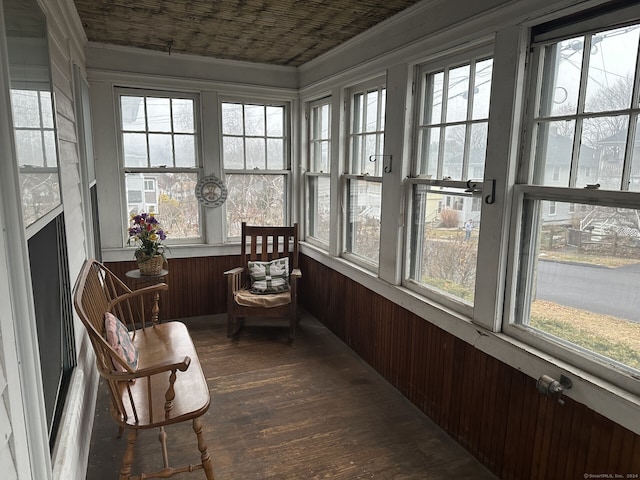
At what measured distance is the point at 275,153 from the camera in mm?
4285

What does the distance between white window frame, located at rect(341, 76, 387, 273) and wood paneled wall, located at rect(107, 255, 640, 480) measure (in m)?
0.22

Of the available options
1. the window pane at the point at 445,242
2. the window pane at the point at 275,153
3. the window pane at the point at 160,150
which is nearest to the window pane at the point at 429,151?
the window pane at the point at 445,242

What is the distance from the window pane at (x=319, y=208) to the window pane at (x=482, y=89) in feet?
5.93

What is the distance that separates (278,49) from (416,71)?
1.46 metres

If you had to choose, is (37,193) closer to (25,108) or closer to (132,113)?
(25,108)

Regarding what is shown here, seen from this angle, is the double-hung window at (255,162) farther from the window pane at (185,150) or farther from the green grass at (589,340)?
the green grass at (589,340)

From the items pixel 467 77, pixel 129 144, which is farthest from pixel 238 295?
pixel 467 77

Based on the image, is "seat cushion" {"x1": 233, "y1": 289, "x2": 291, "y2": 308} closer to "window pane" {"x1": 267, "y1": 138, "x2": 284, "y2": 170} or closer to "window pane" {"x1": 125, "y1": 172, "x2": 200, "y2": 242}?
"window pane" {"x1": 125, "y1": 172, "x2": 200, "y2": 242}

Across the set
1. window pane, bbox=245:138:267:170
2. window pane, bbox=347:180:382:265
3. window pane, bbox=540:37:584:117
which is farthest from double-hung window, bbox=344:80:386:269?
window pane, bbox=540:37:584:117

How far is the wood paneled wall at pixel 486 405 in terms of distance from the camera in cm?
162

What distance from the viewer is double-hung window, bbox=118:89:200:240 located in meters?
3.74

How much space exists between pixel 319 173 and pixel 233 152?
35.0 inches

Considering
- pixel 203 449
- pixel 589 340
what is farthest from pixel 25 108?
pixel 589 340

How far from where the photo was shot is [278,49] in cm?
352
